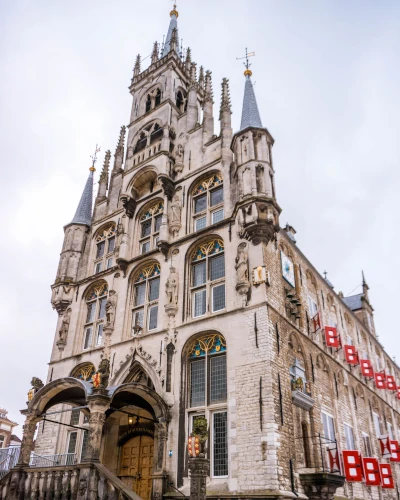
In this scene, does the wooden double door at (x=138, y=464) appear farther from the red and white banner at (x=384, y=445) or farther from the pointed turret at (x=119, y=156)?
the pointed turret at (x=119, y=156)

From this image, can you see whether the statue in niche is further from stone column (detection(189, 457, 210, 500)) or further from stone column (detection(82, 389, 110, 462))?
stone column (detection(189, 457, 210, 500))

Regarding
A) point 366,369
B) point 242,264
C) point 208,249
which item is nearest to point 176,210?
point 208,249

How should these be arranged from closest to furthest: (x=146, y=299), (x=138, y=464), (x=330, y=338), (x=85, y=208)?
(x=138, y=464) < (x=330, y=338) < (x=146, y=299) < (x=85, y=208)

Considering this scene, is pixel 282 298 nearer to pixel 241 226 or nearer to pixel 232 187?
pixel 241 226

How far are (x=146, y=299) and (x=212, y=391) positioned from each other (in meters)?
6.17

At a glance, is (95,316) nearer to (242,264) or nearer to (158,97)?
(242,264)

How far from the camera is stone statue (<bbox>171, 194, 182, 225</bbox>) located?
71.1 ft

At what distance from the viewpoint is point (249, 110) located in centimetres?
2194

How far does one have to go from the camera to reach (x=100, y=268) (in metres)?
25.0

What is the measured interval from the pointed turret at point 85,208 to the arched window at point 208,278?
985cm

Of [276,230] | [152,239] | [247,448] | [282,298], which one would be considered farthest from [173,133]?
[247,448]

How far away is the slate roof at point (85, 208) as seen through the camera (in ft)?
88.9

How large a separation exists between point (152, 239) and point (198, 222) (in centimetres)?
294

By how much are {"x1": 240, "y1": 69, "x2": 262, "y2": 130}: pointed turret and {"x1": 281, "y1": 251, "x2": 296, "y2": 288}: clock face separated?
652 cm
